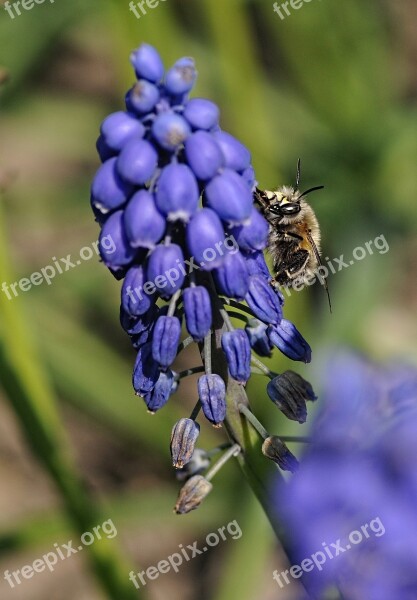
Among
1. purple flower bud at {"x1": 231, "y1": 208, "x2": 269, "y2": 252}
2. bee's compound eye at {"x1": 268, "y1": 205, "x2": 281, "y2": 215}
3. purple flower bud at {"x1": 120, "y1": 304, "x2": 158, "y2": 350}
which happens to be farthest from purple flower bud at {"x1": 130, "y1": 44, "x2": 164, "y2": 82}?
bee's compound eye at {"x1": 268, "y1": 205, "x2": 281, "y2": 215}

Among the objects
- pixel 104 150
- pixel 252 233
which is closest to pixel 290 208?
pixel 252 233

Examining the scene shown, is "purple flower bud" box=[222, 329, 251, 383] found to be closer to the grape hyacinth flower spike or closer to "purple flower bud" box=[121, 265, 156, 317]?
the grape hyacinth flower spike

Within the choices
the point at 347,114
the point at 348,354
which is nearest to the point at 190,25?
the point at 347,114

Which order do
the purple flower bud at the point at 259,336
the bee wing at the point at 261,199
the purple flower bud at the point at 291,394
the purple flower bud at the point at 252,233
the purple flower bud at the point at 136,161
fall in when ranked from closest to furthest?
1. the purple flower bud at the point at 136,161
2. the purple flower bud at the point at 252,233
3. the purple flower bud at the point at 291,394
4. the purple flower bud at the point at 259,336
5. the bee wing at the point at 261,199

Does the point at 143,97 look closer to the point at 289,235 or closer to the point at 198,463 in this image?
the point at 289,235

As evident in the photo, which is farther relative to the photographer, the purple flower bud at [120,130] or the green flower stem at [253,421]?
the green flower stem at [253,421]

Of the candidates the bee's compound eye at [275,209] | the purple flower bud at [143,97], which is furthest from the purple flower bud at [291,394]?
the purple flower bud at [143,97]

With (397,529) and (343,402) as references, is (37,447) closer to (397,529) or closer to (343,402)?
(343,402)

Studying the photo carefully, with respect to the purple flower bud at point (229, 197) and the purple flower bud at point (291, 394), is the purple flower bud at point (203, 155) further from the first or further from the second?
the purple flower bud at point (291, 394)
